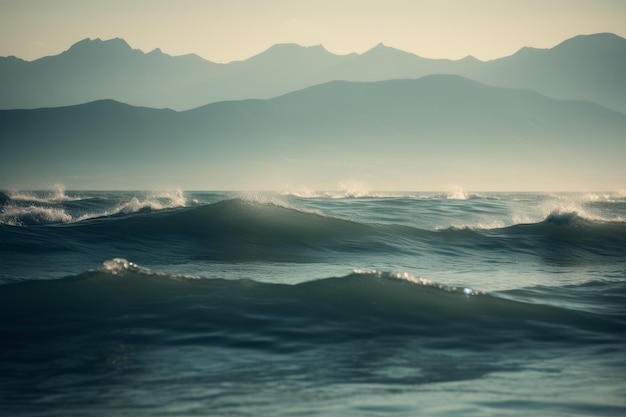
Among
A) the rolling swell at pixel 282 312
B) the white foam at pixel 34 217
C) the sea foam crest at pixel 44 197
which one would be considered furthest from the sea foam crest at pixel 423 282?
the sea foam crest at pixel 44 197

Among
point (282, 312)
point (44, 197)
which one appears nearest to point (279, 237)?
point (282, 312)

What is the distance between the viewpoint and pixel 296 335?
35.6 feet

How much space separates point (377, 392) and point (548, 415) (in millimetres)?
1748

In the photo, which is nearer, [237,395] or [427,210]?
[237,395]

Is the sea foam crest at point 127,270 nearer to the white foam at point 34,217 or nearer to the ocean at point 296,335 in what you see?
the ocean at point 296,335

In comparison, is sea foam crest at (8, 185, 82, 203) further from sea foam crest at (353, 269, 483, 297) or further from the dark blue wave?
sea foam crest at (353, 269, 483, 297)

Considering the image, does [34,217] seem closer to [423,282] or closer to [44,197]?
[423,282]

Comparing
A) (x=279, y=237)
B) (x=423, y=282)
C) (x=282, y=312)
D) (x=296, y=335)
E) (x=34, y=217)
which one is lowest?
(x=296, y=335)

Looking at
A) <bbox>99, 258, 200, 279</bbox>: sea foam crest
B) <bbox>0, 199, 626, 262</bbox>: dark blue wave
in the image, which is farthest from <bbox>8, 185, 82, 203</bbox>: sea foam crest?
<bbox>99, 258, 200, 279</bbox>: sea foam crest

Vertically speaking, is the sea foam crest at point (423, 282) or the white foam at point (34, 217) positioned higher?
the white foam at point (34, 217)

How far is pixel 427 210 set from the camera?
4694 centimetres

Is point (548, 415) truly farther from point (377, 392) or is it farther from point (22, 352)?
point (22, 352)

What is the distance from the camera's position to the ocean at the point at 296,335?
7758 millimetres

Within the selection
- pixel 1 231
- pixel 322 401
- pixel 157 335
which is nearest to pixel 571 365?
pixel 322 401
